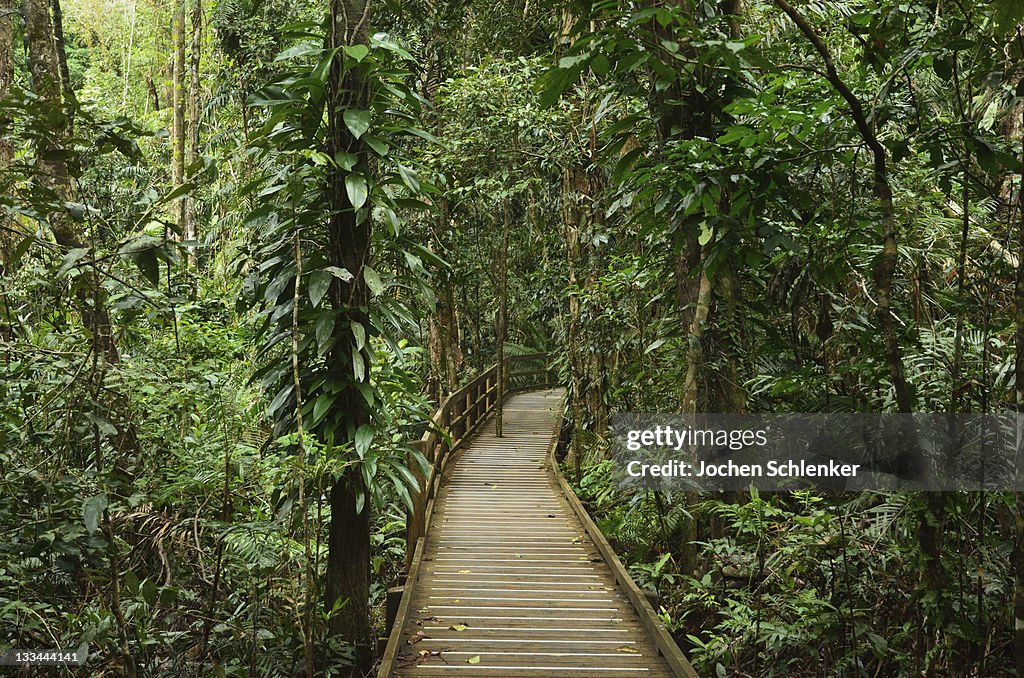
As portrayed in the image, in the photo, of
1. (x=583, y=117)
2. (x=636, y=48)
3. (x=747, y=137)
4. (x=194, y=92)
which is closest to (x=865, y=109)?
(x=747, y=137)

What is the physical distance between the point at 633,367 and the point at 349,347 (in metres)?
2.77

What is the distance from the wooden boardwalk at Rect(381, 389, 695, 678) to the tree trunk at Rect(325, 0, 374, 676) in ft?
1.29

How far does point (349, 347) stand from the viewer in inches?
166

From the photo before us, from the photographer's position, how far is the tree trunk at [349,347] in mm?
4117

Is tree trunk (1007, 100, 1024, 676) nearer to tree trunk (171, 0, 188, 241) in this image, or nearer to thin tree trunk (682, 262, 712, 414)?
thin tree trunk (682, 262, 712, 414)

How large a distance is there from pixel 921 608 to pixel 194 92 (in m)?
12.7

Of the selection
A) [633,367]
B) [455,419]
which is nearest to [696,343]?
[633,367]

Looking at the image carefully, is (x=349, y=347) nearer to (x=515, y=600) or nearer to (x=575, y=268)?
(x=515, y=600)

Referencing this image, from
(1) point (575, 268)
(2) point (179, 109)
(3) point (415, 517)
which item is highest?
(2) point (179, 109)

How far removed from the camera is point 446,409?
10070 millimetres

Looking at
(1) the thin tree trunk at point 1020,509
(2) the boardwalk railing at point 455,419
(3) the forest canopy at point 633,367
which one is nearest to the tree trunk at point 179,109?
(2) the boardwalk railing at point 455,419

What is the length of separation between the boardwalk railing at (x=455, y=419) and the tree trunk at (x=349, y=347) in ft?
1.76

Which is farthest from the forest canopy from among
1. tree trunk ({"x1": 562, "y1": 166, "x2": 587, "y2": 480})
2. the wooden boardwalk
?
tree trunk ({"x1": 562, "y1": 166, "x2": 587, "y2": 480})

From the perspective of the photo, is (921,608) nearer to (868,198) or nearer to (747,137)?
(868,198)
